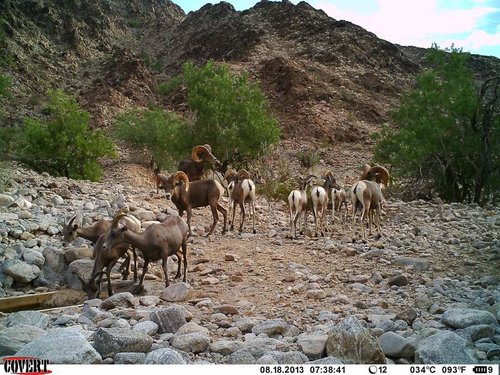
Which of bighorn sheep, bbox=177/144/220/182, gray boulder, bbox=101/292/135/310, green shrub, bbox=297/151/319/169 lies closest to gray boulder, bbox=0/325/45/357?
gray boulder, bbox=101/292/135/310

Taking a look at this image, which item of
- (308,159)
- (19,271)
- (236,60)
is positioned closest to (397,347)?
(19,271)

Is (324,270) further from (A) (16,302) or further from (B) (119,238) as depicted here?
(A) (16,302)

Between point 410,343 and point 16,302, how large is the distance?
6344 mm

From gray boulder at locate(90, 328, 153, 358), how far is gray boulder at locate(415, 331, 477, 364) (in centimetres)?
288

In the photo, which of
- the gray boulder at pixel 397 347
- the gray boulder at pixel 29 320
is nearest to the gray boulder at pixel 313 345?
the gray boulder at pixel 397 347

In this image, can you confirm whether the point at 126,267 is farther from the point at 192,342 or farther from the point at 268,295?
the point at 192,342

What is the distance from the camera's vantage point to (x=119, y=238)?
837 centimetres

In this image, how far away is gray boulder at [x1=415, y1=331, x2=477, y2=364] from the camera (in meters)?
4.61

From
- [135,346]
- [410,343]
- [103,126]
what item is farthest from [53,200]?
[103,126]

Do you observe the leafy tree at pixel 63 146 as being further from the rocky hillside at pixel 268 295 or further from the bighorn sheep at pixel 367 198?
the bighorn sheep at pixel 367 198

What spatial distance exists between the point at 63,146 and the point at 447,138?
17.4 meters

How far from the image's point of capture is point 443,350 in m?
4.70

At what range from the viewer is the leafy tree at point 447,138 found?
1778cm

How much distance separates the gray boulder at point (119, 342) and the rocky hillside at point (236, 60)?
1399 inches
